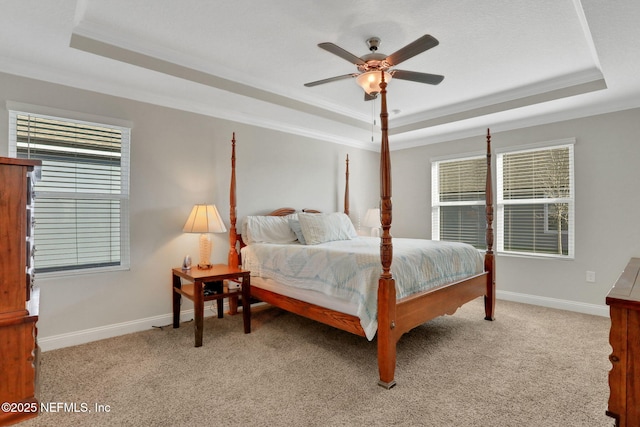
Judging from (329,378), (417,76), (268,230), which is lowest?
(329,378)

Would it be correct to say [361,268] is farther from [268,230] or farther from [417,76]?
[268,230]

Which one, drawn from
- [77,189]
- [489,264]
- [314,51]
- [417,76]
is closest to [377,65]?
[417,76]

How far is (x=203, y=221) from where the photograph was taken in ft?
11.0

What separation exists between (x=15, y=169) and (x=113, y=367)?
165cm

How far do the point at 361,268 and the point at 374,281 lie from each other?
0.46 feet

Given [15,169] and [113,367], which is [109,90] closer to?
[15,169]

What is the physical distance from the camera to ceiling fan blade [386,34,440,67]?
2030 millimetres

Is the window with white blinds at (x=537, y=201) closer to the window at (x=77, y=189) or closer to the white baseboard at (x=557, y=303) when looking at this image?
the white baseboard at (x=557, y=303)

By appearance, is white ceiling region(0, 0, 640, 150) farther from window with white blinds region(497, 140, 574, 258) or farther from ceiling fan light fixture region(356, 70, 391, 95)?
window with white blinds region(497, 140, 574, 258)

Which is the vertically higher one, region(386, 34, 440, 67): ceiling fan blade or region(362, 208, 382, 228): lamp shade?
region(386, 34, 440, 67): ceiling fan blade

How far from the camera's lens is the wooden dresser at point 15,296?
158cm

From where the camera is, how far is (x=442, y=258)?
299cm

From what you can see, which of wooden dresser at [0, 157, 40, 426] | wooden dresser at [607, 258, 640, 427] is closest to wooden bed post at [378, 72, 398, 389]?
wooden dresser at [607, 258, 640, 427]

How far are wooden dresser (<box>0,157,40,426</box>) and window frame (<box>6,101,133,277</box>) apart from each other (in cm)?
146
